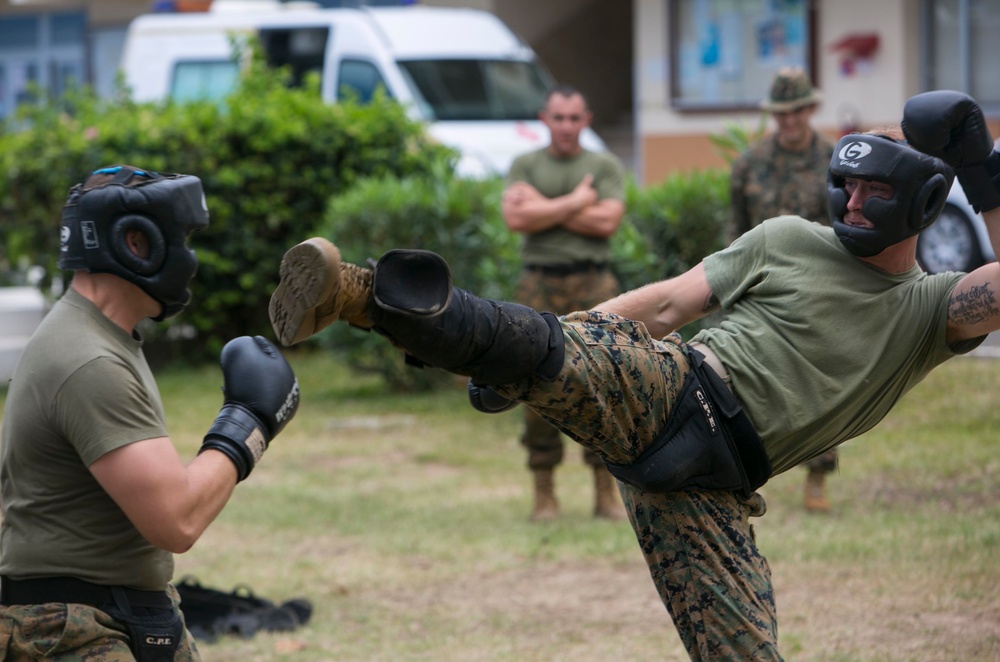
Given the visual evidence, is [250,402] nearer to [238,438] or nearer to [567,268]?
[238,438]

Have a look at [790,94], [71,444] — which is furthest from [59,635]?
[790,94]

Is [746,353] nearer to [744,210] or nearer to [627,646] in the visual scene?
[627,646]

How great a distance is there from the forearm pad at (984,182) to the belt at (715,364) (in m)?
0.81

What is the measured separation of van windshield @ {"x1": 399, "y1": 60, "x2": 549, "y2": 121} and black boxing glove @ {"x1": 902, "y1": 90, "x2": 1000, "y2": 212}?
1051 centimetres

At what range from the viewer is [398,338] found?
320 cm

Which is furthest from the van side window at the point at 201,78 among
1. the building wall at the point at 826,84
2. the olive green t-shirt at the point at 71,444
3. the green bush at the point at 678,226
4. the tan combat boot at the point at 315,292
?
the tan combat boot at the point at 315,292

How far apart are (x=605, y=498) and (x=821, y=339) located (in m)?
4.12

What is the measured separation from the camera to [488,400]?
3600 millimetres

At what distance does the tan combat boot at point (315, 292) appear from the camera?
305 centimetres

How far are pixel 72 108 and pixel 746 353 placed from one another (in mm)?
11854

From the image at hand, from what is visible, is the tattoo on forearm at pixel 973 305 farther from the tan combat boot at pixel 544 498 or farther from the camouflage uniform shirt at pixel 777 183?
the tan combat boot at pixel 544 498

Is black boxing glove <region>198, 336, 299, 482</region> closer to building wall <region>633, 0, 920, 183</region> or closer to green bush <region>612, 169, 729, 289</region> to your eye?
green bush <region>612, 169, 729, 289</region>

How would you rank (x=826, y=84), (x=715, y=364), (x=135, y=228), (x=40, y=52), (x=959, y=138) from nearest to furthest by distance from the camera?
(x=135, y=228), (x=959, y=138), (x=715, y=364), (x=826, y=84), (x=40, y=52)

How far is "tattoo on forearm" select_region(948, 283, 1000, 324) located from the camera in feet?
11.6
